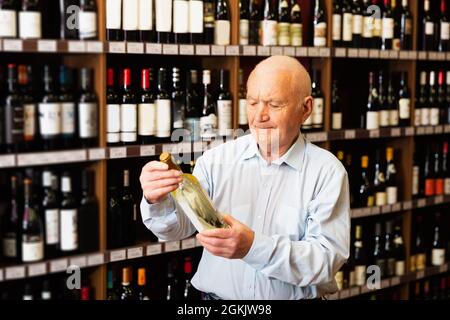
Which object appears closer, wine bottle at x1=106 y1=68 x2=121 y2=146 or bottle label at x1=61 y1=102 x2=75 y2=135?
bottle label at x1=61 y1=102 x2=75 y2=135

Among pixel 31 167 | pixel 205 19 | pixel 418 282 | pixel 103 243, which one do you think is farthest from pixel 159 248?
pixel 418 282

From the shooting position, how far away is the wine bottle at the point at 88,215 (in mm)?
2990

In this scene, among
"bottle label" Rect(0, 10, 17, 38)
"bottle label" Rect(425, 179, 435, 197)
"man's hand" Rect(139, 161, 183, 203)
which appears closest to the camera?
"man's hand" Rect(139, 161, 183, 203)

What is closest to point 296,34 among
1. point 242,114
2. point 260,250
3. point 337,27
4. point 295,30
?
point 295,30

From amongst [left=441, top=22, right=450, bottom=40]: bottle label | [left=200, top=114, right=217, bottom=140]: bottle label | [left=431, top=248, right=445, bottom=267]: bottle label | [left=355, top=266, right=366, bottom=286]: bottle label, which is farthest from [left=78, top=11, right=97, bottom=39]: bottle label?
[left=431, top=248, right=445, bottom=267]: bottle label

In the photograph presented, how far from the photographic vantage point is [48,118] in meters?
2.83

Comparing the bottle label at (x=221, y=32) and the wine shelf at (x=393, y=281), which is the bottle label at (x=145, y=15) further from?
the wine shelf at (x=393, y=281)

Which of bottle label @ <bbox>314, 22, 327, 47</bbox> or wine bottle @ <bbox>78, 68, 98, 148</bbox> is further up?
bottle label @ <bbox>314, 22, 327, 47</bbox>

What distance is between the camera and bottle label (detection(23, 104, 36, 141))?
2.80 m

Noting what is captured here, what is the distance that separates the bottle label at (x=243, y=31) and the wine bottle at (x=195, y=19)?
0.74 feet

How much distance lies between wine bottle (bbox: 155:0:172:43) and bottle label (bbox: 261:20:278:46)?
531 mm

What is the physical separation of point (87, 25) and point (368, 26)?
1.70 meters

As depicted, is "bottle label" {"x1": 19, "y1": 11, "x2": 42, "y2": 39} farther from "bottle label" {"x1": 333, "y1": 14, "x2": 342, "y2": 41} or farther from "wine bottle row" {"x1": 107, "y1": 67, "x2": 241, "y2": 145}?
"bottle label" {"x1": 333, "y1": 14, "x2": 342, "y2": 41}
